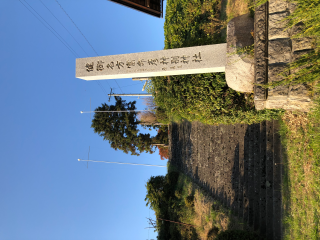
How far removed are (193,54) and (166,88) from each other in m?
2.48

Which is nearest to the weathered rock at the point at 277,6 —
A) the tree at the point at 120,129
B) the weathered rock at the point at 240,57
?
the weathered rock at the point at 240,57

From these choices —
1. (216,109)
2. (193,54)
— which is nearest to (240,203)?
(216,109)

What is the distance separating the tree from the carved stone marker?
7.70 metres

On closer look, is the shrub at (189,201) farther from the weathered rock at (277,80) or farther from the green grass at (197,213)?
the weathered rock at (277,80)

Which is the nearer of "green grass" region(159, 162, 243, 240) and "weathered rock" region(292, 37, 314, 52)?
"weathered rock" region(292, 37, 314, 52)

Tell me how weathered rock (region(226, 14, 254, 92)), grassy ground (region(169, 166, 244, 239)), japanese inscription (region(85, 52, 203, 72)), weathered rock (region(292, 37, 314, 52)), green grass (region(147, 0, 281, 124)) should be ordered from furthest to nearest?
grassy ground (region(169, 166, 244, 239)) → green grass (region(147, 0, 281, 124)) → japanese inscription (region(85, 52, 203, 72)) → weathered rock (region(226, 14, 254, 92)) → weathered rock (region(292, 37, 314, 52))

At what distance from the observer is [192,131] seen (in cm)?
927

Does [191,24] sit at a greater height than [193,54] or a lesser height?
greater

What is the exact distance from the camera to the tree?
14406 millimetres

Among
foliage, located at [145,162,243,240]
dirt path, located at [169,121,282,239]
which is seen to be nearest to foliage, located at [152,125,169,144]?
foliage, located at [145,162,243,240]

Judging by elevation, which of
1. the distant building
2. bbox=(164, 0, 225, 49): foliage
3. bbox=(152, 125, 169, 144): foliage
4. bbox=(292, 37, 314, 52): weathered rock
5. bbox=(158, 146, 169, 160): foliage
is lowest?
bbox=(158, 146, 169, 160): foliage

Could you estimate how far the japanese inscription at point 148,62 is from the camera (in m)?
5.96

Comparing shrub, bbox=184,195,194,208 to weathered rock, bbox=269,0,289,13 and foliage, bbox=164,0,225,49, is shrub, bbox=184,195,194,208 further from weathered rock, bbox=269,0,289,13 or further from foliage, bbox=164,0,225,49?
weathered rock, bbox=269,0,289,13

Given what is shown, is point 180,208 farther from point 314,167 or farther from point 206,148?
point 314,167
